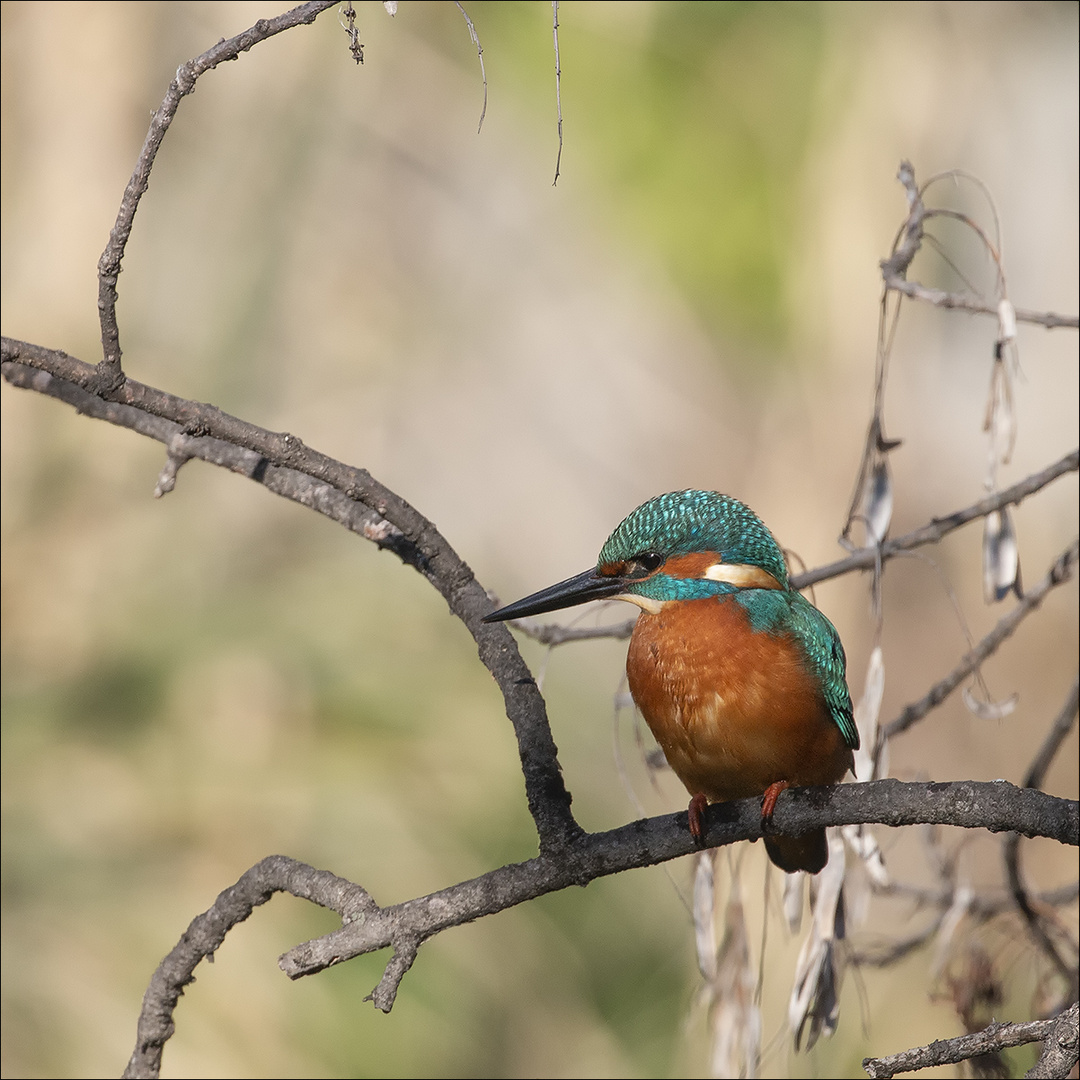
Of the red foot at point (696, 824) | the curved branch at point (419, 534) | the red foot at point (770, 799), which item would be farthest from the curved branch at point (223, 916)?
the red foot at point (770, 799)

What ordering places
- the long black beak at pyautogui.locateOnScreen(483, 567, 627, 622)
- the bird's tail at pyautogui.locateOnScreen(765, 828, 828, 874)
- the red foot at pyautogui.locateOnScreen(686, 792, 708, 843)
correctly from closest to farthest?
the red foot at pyautogui.locateOnScreen(686, 792, 708, 843) → the long black beak at pyautogui.locateOnScreen(483, 567, 627, 622) → the bird's tail at pyautogui.locateOnScreen(765, 828, 828, 874)

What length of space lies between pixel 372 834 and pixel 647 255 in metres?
2.82

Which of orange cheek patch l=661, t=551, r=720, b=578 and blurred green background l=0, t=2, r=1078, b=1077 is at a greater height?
blurred green background l=0, t=2, r=1078, b=1077

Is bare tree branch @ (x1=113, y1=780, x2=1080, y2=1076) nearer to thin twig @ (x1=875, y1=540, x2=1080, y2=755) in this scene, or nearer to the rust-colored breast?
the rust-colored breast

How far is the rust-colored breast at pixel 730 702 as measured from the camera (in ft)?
5.45

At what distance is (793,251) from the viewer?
15.7ft

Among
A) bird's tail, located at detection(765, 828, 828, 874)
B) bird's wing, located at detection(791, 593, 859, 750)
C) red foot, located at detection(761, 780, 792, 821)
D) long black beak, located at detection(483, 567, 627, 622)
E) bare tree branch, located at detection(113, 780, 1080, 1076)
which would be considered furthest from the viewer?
bird's tail, located at detection(765, 828, 828, 874)

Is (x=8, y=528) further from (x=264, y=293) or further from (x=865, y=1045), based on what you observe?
(x=865, y=1045)

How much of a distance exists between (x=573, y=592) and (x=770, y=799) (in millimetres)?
415

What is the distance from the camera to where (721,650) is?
5.53ft

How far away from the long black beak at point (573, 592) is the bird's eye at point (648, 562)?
0.03 metres

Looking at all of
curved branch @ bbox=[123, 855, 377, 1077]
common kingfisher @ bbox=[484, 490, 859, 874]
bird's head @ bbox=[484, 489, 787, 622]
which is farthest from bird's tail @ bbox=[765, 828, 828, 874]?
curved branch @ bbox=[123, 855, 377, 1077]

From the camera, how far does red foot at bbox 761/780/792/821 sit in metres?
1.41

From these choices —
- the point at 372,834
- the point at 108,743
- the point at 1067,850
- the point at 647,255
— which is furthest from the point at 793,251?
the point at 108,743
